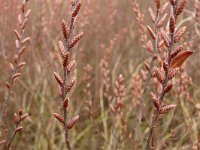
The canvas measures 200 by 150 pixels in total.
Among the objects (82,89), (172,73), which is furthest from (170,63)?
(82,89)

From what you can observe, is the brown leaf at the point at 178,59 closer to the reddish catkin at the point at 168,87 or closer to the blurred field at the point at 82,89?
the reddish catkin at the point at 168,87

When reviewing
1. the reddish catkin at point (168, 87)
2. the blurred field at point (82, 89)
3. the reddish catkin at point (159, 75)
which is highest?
the reddish catkin at point (159, 75)

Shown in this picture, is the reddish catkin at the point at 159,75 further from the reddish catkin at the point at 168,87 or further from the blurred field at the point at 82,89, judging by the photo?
the blurred field at the point at 82,89

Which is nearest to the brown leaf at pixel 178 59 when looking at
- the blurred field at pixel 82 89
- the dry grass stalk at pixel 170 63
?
the dry grass stalk at pixel 170 63

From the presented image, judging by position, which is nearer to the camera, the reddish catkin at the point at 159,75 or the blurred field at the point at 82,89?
the reddish catkin at the point at 159,75

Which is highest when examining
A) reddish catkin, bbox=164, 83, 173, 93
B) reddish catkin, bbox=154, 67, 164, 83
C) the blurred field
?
reddish catkin, bbox=154, 67, 164, 83

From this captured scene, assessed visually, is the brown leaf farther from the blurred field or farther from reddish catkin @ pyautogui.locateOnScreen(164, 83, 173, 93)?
the blurred field

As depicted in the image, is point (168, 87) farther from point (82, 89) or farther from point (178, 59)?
point (82, 89)

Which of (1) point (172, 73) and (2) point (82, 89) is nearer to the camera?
(1) point (172, 73)

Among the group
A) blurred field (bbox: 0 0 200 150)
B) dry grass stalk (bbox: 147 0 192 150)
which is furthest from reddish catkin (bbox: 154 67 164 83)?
blurred field (bbox: 0 0 200 150)

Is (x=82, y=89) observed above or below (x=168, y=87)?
below

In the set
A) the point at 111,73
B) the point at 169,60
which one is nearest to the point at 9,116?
the point at 111,73

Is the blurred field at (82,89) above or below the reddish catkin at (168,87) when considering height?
below

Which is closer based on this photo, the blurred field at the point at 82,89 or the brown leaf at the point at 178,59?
the brown leaf at the point at 178,59
